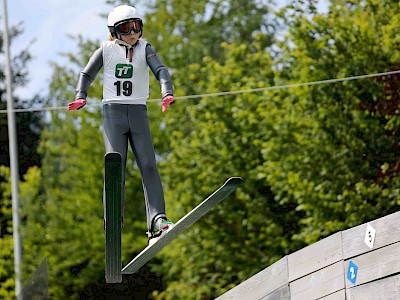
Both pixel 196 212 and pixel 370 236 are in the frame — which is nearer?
pixel 370 236

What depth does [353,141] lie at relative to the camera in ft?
71.5

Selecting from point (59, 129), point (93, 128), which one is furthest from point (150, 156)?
point (59, 129)

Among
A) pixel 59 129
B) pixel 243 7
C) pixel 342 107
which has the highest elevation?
pixel 243 7

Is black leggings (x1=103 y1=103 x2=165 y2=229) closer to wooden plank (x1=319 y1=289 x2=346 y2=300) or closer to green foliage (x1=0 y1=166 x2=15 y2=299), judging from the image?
wooden plank (x1=319 y1=289 x2=346 y2=300)

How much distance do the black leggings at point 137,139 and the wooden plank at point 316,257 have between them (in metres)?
1.00

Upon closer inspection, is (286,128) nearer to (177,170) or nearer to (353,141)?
(353,141)

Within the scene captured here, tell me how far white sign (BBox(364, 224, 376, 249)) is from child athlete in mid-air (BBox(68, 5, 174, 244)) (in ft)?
4.75

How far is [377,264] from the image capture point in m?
7.50

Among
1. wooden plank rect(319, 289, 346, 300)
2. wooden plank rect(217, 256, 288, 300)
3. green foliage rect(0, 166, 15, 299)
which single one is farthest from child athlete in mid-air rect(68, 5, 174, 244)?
green foliage rect(0, 166, 15, 299)

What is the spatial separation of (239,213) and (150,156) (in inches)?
660

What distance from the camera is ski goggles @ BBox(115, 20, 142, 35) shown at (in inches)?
322

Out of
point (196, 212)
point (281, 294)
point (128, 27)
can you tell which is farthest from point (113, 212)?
point (281, 294)

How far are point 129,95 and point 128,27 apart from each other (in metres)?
0.47

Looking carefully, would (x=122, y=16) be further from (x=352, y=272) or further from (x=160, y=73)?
(x=352, y=272)
